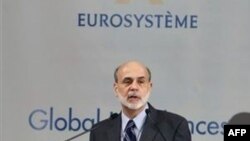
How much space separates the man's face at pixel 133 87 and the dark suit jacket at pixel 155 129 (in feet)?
0.16

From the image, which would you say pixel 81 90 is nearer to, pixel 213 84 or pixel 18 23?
pixel 18 23

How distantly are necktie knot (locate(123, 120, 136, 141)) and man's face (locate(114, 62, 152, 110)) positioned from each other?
0.16 ft

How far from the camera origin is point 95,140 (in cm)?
173

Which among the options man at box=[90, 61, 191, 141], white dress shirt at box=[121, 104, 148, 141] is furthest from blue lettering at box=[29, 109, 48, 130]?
white dress shirt at box=[121, 104, 148, 141]

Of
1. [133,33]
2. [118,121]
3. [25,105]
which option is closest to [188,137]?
[118,121]

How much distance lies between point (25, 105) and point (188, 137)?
0.62 m

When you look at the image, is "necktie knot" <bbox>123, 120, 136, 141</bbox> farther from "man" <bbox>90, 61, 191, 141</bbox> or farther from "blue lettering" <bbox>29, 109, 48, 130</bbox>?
"blue lettering" <bbox>29, 109, 48, 130</bbox>

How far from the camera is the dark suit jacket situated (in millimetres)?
1652

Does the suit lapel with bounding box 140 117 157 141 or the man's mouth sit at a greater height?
the man's mouth

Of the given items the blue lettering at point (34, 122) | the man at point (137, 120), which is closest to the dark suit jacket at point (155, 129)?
the man at point (137, 120)

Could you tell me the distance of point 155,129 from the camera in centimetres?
167

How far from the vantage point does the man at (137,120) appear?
1.66m

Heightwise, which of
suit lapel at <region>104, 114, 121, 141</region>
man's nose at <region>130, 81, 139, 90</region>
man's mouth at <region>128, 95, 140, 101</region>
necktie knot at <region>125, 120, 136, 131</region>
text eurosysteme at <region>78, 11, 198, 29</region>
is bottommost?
suit lapel at <region>104, 114, 121, 141</region>

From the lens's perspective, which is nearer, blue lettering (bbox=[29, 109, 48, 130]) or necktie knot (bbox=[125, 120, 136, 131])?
necktie knot (bbox=[125, 120, 136, 131])
